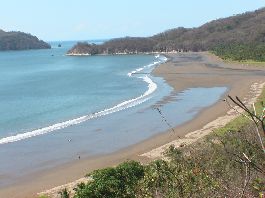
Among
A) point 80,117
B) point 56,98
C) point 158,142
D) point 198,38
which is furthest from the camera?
point 198,38

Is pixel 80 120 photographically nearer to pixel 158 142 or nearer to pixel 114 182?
pixel 158 142

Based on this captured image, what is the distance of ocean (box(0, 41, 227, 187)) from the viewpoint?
25734mm

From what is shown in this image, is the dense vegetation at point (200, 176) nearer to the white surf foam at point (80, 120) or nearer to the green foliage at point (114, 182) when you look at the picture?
the green foliage at point (114, 182)

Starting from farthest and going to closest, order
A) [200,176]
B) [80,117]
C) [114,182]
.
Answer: [80,117] → [114,182] → [200,176]

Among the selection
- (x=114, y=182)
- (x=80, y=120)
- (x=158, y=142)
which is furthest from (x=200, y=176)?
(x=80, y=120)

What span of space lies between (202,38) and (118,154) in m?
130

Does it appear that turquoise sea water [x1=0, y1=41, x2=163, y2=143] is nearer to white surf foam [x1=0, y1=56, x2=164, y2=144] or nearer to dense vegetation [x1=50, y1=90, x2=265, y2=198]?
white surf foam [x1=0, y1=56, x2=164, y2=144]

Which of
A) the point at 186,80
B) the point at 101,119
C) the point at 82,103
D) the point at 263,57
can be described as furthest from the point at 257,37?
the point at 101,119

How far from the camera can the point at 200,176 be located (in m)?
7.54

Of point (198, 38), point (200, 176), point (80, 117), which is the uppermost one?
point (200, 176)

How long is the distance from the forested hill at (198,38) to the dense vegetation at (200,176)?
115928 mm

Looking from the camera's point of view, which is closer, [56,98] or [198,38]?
[56,98]

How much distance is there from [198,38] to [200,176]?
149m

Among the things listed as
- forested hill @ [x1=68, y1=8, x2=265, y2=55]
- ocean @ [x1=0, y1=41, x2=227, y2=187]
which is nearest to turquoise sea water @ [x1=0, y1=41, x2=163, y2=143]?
ocean @ [x1=0, y1=41, x2=227, y2=187]
